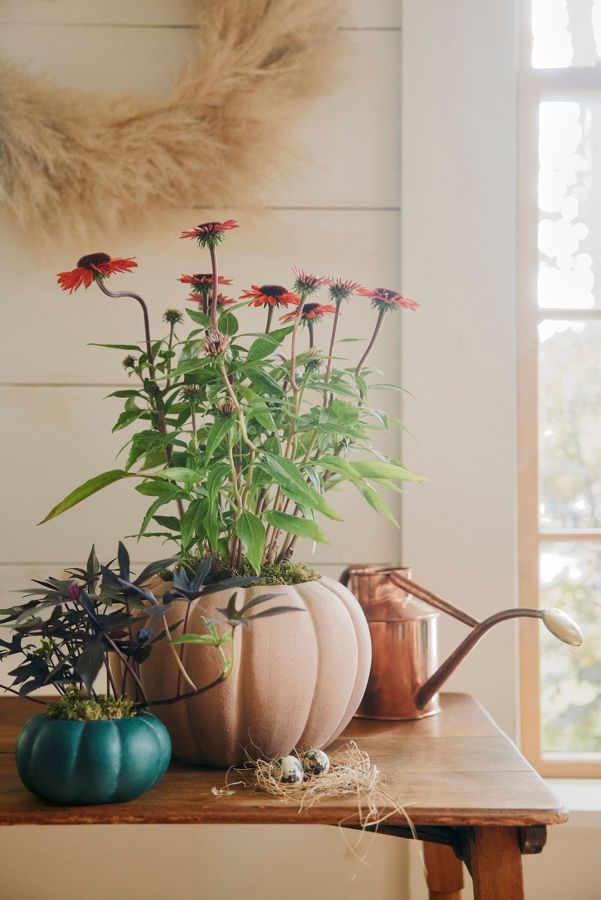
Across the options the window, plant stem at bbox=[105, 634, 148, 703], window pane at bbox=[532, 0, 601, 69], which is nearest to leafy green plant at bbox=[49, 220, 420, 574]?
plant stem at bbox=[105, 634, 148, 703]

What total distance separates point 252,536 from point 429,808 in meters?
0.32

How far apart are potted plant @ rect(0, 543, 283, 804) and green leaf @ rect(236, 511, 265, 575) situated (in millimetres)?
40

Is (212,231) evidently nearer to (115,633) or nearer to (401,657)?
(115,633)

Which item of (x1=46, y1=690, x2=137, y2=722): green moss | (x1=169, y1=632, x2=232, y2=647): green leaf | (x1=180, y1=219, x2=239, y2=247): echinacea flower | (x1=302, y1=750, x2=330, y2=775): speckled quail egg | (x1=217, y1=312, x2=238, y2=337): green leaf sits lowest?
(x1=302, y1=750, x2=330, y2=775): speckled quail egg

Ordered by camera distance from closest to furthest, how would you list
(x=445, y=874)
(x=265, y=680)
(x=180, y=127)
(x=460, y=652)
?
(x=265, y=680)
(x=460, y=652)
(x=445, y=874)
(x=180, y=127)

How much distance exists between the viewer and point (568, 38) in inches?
59.7

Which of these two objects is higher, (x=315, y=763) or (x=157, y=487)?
(x=157, y=487)

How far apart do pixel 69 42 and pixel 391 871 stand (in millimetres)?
1524

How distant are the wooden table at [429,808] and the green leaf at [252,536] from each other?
0.77 feet

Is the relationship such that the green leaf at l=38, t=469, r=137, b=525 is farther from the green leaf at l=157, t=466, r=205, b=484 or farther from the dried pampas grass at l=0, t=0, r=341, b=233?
the dried pampas grass at l=0, t=0, r=341, b=233

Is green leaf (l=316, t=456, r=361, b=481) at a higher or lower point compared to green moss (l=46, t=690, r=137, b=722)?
higher

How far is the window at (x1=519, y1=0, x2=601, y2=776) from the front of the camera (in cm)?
149

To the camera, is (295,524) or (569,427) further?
(569,427)

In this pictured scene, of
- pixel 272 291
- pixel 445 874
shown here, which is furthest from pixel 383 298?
pixel 445 874
